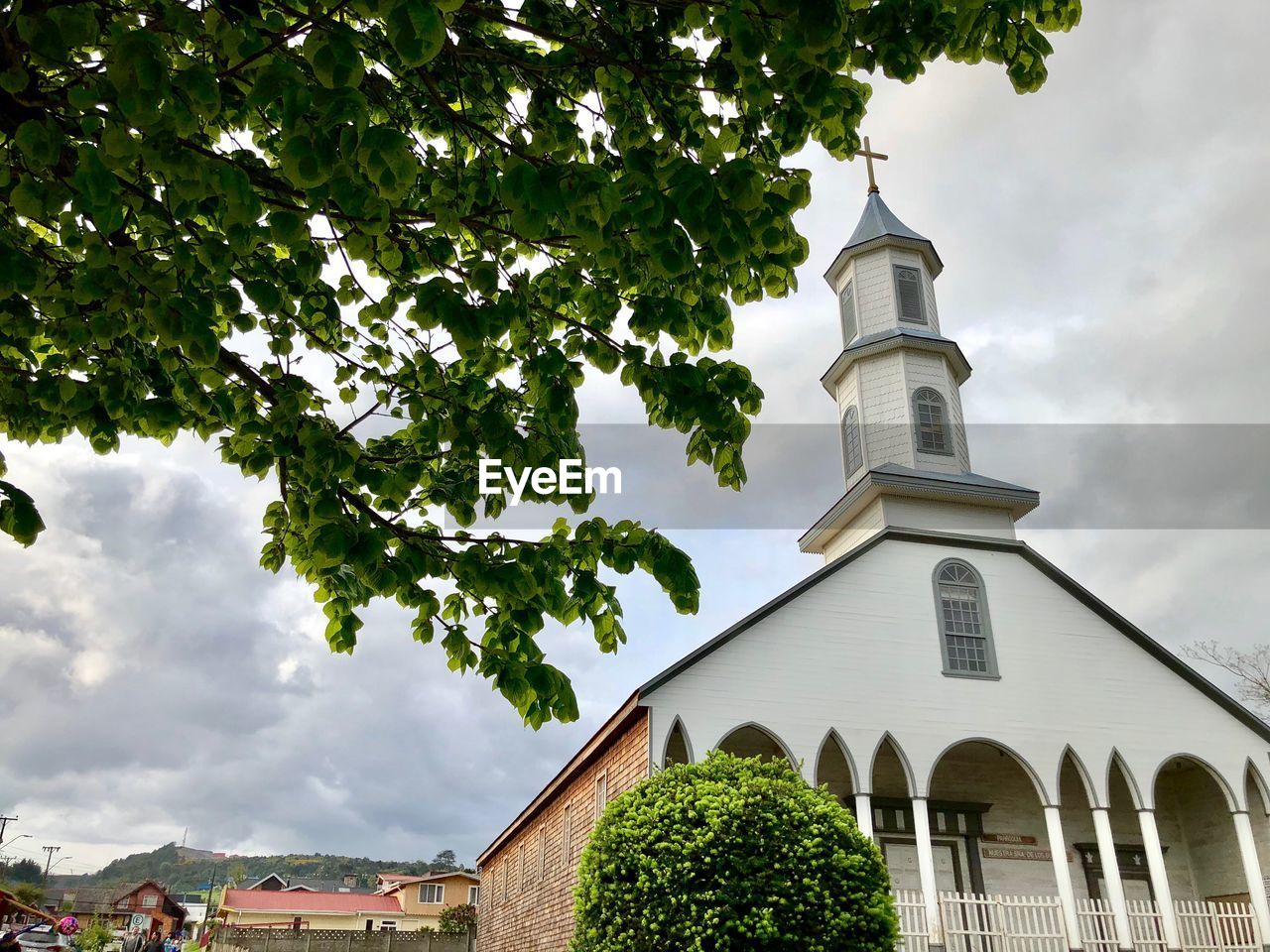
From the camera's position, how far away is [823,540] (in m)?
21.8

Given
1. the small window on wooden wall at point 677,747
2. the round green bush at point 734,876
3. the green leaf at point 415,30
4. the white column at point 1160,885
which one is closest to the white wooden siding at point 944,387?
the white column at point 1160,885

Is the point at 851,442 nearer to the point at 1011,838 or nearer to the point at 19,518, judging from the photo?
the point at 1011,838

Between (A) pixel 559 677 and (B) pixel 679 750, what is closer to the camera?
(A) pixel 559 677

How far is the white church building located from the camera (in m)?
15.2

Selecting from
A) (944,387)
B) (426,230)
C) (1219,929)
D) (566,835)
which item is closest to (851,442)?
(944,387)

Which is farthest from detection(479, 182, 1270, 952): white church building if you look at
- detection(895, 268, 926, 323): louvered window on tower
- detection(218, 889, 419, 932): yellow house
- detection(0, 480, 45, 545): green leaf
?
detection(218, 889, 419, 932): yellow house

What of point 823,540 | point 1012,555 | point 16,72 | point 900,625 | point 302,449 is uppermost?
point 823,540

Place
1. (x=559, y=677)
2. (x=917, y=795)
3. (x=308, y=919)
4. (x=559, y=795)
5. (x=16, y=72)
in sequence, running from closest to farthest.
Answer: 1. (x=16, y=72)
2. (x=559, y=677)
3. (x=917, y=795)
4. (x=559, y=795)
5. (x=308, y=919)

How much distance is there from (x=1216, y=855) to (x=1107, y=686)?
425cm

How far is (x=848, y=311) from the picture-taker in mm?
22578

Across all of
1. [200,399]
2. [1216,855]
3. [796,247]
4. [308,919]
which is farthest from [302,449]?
[308,919]

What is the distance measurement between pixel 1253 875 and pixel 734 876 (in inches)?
439

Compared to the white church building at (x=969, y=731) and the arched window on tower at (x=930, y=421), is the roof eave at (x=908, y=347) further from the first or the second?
the arched window on tower at (x=930, y=421)

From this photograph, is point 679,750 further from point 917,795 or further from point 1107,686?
point 1107,686
